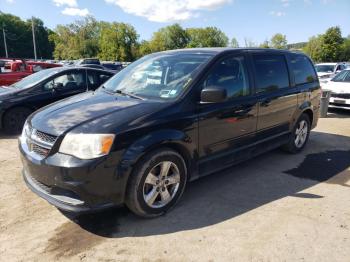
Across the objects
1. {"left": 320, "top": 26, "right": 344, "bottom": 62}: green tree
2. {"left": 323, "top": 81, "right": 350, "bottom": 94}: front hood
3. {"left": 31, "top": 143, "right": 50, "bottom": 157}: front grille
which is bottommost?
{"left": 323, "top": 81, "right": 350, "bottom": 94}: front hood

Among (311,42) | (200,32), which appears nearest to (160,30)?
(200,32)

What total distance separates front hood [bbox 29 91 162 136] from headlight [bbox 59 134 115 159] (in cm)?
9

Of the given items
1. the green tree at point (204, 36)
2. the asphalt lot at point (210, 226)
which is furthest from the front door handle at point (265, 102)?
the green tree at point (204, 36)

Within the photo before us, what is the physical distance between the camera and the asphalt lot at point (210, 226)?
307 cm

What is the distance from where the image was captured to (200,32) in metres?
98.5

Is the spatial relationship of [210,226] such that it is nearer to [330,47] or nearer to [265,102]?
[265,102]

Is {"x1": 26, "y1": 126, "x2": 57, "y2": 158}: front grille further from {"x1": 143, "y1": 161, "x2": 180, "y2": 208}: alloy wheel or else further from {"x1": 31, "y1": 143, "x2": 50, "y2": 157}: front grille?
{"x1": 143, "y1": 161, "x2": 180, "y2": 208}: alloy wheel

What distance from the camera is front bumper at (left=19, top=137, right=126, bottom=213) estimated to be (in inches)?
122

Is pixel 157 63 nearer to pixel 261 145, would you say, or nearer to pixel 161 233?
pixel 261 145

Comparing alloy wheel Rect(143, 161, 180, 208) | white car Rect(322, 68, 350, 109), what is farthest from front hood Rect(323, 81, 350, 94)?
alloy wheel Rect(143, 161, 180, 208)

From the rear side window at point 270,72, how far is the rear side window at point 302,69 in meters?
0.34

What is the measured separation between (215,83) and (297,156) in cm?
276

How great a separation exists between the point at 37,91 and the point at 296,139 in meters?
5.60

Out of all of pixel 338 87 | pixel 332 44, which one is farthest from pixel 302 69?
pixel 332 44
